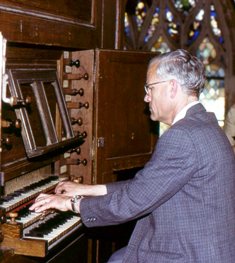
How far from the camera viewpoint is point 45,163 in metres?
3.71

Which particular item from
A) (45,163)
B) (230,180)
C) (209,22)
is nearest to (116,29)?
(45,163)

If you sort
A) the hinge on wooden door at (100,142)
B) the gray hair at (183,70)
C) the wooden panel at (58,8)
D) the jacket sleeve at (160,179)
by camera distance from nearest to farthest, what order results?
1. the jacket sleeve at (160,179)
2. the gray hair at (183,70)
3. the wooden panel at (58,8)
4. the hinge on wooden door at (100,142)

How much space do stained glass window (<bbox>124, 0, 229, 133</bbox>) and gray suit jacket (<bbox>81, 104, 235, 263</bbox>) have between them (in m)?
4.95

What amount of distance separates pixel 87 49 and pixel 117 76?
292mm

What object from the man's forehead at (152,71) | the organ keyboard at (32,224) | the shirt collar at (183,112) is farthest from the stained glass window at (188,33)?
the shirt collar at (183,112)

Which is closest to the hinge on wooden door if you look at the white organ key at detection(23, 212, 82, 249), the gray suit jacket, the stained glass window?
the white organ key at detection(23, 212, 82, 249)

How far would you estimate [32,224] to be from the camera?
3.16 m

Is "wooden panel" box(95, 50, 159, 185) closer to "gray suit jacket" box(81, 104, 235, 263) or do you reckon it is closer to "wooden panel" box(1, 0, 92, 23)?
"wooden panel" box(1, 0, 92, 23)

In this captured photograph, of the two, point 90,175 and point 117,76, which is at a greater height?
point 117,76

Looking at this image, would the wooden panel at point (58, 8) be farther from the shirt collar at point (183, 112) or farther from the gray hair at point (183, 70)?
the shirt collar at point (183, 112)

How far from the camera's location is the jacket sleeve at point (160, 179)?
8.60 feet

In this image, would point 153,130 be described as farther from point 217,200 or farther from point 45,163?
point 217,200

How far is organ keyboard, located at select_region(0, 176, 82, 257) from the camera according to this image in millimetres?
2857

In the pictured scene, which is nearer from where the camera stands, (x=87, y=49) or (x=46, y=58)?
(x=46, y=58)
